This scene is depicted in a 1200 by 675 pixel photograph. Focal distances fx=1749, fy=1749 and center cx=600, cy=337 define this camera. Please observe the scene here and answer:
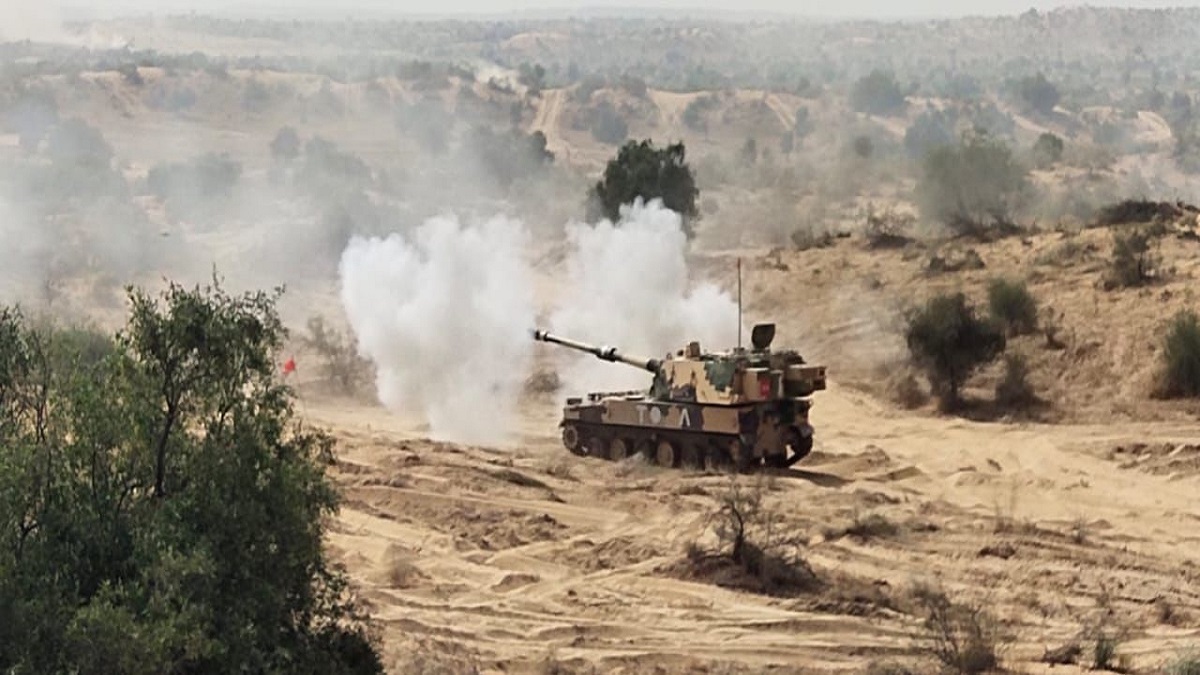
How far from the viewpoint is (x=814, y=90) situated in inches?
4053

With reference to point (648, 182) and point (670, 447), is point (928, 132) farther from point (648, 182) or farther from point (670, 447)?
point (670, 447)

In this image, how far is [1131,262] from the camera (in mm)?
35094

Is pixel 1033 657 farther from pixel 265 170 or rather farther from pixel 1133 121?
pixel 1133 121

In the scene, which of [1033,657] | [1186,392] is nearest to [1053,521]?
[1033,657]

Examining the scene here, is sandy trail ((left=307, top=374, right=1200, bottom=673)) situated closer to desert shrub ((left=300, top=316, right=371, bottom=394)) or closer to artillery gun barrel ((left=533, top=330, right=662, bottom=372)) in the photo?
artillery gun barrel ((left=533, top=330, right=662, bottom=372))

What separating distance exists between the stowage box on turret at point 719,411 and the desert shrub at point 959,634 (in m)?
7.51

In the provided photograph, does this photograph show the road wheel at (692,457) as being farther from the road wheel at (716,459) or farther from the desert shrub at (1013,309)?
the desert shrub at (1013,309)

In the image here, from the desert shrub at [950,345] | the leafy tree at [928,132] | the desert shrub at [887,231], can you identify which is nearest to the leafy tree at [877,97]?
the leafy tree at [928,132]

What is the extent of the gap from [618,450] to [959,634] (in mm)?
11299

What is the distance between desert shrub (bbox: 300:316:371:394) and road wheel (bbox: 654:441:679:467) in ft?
35.1

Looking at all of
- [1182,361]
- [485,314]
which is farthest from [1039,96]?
[485,314]

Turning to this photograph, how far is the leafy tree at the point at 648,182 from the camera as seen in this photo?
44.9 metres

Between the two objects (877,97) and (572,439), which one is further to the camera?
(877,97)

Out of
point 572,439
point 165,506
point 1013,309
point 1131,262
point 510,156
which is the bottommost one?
point 165,506
